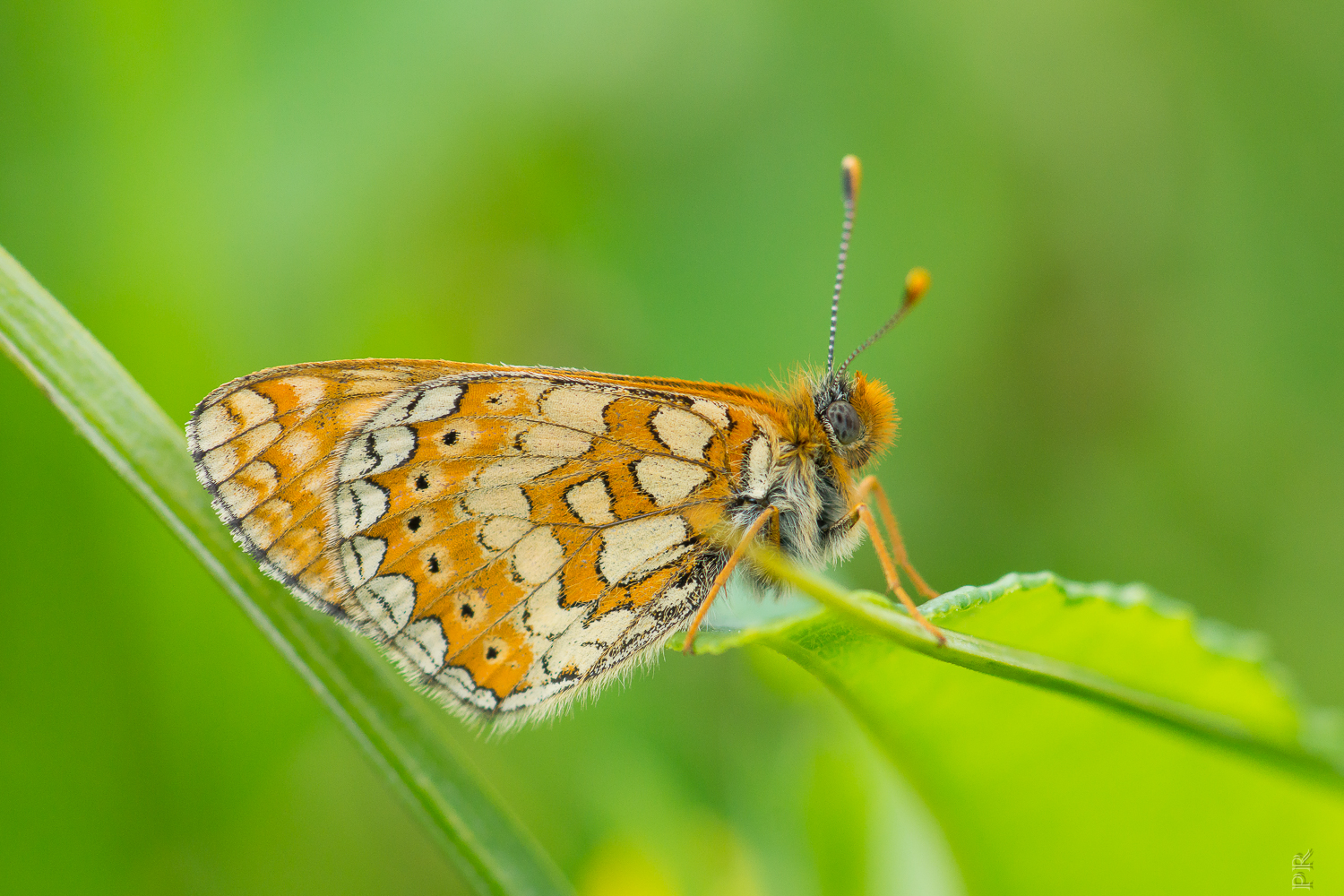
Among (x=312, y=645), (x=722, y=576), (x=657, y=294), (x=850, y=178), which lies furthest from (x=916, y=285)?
(x=657, y=294)

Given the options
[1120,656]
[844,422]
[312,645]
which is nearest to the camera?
[1120,656]

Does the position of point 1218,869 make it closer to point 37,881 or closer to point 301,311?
point 37,881

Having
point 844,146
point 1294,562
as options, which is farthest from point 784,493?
point 1294,562

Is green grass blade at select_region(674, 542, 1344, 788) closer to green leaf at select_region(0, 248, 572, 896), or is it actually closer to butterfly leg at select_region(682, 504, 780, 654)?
green leaf at select_region(0, 248, 572, 896)

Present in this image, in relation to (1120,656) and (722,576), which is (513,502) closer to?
(722,576)

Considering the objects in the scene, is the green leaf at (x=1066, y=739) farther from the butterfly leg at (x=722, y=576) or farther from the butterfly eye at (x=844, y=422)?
the butterfly eye at (x=844, y=422)

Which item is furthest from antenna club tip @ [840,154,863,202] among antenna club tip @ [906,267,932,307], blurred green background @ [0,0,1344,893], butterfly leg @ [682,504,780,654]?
blurred green background @ [0,0,1344,893]

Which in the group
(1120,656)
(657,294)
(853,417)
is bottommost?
(853,417)
